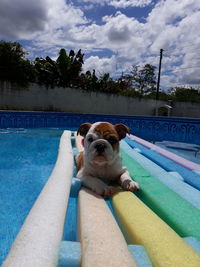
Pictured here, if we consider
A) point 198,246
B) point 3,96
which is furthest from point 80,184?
point 3,96

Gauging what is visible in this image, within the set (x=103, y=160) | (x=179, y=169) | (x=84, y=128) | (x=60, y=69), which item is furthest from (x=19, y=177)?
(x=60, y=69)

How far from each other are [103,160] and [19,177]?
2818mm

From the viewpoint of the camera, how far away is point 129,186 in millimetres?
2059

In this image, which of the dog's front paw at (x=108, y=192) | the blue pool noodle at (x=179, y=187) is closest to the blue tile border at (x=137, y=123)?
the blue pool noodle at (x=179, y=187)

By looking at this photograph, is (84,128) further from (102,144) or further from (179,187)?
(179,187)

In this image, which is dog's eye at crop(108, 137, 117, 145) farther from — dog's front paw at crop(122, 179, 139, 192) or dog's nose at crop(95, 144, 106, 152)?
dog's front paw at crop(122, 179, 139, 192)

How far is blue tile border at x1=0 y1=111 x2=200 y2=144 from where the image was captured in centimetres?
1156

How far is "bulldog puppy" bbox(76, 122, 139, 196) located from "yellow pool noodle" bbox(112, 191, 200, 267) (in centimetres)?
28

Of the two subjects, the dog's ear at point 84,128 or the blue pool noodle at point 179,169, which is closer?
the dog's ear at point 84,128

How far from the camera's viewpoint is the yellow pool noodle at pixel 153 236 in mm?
1015

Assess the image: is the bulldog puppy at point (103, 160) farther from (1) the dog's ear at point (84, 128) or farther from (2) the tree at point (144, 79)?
(2) the tree at point (144, 79)

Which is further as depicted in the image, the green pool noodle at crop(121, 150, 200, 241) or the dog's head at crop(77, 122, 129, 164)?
the dog's head at crop(77, 122, 129, 164)

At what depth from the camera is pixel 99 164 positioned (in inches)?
85.4

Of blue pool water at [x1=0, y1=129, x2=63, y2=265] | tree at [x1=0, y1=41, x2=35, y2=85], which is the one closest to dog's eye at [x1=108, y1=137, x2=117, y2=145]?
blue pool water at [x1=0, y1=129, x2=63, y2=265]
